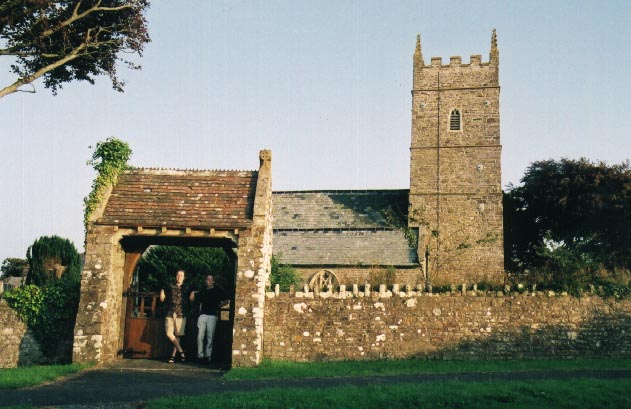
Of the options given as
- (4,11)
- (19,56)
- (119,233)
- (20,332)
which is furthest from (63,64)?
(20,332)

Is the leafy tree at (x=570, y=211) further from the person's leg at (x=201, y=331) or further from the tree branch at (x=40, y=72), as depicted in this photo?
the tree branch at (x=40, y=72)

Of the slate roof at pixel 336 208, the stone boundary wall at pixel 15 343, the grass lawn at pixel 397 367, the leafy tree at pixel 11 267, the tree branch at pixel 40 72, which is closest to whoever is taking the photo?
the grass lawn at pixel 397 367

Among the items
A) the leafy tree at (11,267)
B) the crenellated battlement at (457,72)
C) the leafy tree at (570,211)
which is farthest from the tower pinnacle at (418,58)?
the leafy tree at (11,267)

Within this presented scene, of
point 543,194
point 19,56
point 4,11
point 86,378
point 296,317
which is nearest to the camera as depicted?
point 86,378

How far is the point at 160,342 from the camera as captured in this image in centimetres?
1683

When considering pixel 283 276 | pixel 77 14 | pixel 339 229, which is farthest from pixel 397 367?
pixel 339 229

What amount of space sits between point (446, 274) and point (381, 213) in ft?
16.0

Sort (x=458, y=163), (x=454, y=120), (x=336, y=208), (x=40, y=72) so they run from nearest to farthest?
(x=40, y=72), (x=458, y=163), (x=454, y=120), (x=336, y=208)

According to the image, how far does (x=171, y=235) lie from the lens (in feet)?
53.0

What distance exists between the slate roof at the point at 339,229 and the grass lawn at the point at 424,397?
56.8ft

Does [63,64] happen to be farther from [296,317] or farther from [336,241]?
[336,241]

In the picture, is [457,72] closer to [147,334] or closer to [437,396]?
[147,334]

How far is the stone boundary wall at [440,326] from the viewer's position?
16578mm

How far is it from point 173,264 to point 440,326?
14267 millimetres
